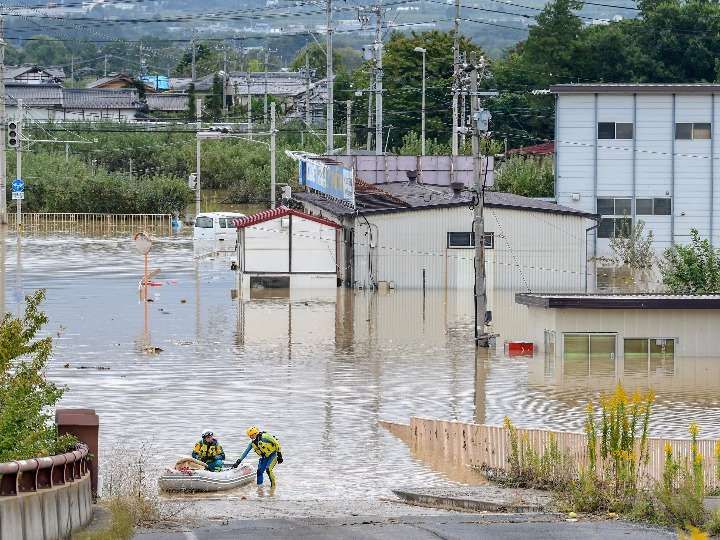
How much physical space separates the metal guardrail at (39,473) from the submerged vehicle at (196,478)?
4647 millimetres

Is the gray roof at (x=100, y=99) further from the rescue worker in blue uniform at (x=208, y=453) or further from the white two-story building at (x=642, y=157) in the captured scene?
the rescue worker in blue uniform at (x=208, y=453)

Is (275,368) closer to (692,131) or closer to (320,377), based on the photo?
(320,377)

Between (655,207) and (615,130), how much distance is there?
3485mm

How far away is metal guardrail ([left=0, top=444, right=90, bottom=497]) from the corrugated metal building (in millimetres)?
35870

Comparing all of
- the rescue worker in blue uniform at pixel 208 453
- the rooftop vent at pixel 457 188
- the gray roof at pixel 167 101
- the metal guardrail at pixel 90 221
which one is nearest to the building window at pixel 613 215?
the rooftop vent at pixel 457 188

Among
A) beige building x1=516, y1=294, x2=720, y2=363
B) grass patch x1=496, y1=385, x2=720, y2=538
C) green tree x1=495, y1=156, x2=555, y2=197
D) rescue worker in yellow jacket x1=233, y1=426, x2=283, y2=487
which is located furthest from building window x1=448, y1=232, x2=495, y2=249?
grass patch x1=496, y1=385, x2=720, y2=538

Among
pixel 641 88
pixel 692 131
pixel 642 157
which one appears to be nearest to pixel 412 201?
pixel 642 157

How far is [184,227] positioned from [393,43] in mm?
31154

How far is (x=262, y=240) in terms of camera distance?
5347 centimetres

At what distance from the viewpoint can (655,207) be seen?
6147cm

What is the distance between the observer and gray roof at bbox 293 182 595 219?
52.6 meters

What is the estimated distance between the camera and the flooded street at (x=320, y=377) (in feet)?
86.4

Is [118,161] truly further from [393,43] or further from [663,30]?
[663,30]

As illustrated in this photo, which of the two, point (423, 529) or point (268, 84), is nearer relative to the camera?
point (423, 529)
